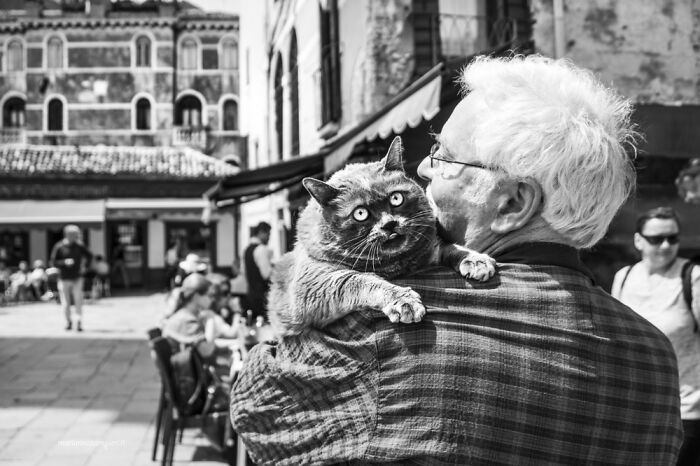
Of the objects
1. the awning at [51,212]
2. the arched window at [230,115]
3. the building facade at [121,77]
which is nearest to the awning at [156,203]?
the awning at [51,212]

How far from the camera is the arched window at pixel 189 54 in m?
29.0

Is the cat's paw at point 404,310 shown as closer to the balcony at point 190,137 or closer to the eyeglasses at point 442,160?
the eyeglasses at point 442,160

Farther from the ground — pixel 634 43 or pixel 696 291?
pixel 634 43

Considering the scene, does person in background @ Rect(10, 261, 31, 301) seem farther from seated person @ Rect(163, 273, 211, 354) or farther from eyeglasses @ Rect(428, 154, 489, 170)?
eyeglasses @ Rect(428, 154, 489, 170)

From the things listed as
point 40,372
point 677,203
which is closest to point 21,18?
point 40,372

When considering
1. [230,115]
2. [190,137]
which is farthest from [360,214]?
[230,115]

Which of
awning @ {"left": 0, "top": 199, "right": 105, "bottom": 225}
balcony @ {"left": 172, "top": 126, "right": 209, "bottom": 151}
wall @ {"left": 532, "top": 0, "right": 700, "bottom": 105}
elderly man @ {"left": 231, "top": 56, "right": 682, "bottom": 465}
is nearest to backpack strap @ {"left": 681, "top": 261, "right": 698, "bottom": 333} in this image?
elderly man @ {"left": 231, "top": 56, "right": 682, "bottom": 465}

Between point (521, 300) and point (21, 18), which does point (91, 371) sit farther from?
point (21, 18)

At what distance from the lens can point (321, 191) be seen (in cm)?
140

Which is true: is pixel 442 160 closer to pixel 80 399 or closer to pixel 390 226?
pixel 390 226

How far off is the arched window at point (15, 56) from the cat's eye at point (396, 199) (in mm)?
31153

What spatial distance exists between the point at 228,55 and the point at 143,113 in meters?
4.33

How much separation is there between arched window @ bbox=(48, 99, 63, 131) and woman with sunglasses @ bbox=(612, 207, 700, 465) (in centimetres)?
2903

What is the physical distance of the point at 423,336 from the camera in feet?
3.79
